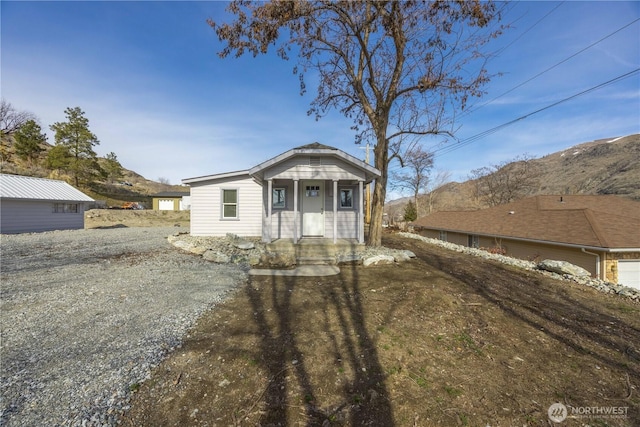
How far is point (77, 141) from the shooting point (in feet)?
105

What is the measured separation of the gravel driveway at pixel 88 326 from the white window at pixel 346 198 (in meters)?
5.31

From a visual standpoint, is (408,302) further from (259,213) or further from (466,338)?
(259,213)

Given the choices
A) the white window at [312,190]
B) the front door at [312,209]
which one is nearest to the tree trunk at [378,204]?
the front door at [312,209]

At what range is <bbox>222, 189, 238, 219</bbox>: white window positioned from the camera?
12.0 metres

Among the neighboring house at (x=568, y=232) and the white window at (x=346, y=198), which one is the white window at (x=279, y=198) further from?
the neighboring house at (x=568, y=232)

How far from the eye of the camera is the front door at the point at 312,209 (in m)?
10.9

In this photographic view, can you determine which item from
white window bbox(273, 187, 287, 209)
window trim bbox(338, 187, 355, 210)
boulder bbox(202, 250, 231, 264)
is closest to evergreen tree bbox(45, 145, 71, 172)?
white window bbox(273, 187, 287, 209)

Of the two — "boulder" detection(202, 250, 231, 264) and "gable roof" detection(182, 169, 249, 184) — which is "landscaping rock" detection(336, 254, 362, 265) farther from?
"gable roof" detection(182, 169, 249, 184)

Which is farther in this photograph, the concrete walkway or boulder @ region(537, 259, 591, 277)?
boulder @ region(537, 259, 591, 277)

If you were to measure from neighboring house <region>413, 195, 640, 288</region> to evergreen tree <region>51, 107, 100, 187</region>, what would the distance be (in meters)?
41.6

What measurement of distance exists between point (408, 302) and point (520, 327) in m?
1.63

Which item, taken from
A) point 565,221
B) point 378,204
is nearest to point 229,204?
point 378,204

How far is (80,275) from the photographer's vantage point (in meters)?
6.42

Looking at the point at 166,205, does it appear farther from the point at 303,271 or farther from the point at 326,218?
the point at 303,271
